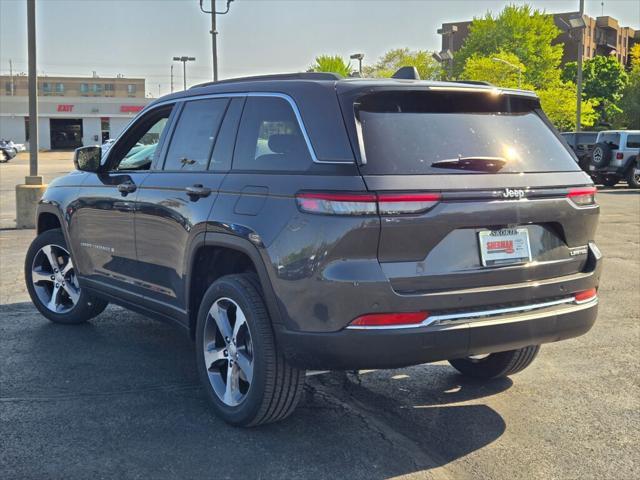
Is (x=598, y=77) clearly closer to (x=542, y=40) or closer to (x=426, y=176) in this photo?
(x=542, y=40)

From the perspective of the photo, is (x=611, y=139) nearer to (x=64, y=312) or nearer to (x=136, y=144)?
(x=64, y=312)

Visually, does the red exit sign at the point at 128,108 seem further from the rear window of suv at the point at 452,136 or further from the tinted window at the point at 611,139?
the rear window of suv at the point at 452,136

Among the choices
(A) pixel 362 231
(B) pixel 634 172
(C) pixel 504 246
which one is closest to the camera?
(A) pixel 362 231

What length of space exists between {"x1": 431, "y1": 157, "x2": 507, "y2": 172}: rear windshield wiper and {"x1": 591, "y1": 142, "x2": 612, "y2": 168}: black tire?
Answer: 22.3 m

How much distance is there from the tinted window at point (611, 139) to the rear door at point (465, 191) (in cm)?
2213

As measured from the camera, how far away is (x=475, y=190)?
11.6ft

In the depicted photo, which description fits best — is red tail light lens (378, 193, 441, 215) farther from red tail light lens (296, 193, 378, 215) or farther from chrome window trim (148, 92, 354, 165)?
chrome window trim (148, 92, 354, 165)

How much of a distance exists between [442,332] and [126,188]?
2548mm

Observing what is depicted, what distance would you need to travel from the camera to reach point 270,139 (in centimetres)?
397

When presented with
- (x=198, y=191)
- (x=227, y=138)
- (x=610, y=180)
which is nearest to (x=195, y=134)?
(x=227, y=138)

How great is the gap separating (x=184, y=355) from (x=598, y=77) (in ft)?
267

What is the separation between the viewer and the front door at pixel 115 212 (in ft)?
16.5

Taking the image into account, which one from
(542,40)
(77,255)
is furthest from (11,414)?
(542,40)

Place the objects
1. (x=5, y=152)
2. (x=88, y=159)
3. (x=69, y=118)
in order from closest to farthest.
Answer: (x=88, y=159) < (x=5, y=152) < (x=69, y=118)
